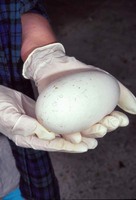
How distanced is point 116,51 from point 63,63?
3.94 feet

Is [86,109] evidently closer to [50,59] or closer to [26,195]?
[50,59]

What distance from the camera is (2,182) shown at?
87 cm

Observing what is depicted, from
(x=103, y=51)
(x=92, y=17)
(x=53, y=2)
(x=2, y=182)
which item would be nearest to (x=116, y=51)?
(x=103, y=51)

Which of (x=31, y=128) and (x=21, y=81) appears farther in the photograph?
(x=21, y=81)

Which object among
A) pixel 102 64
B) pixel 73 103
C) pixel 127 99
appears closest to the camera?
pixel 73 103

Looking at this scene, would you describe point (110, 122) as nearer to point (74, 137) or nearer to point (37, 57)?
point (74, 137)

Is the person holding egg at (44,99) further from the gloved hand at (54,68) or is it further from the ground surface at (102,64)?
the ground surface at (102,64)

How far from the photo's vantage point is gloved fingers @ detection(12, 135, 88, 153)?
28.0 inches

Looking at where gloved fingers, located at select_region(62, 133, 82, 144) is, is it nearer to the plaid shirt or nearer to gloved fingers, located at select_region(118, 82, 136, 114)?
gloved fingers, located at select_region(118, 82, 136, 114)

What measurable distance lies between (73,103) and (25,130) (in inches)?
4.5

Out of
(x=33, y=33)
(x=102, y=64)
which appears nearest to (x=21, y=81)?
(x=33, y=33)

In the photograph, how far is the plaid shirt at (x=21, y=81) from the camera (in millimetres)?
833

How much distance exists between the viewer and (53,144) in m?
0.72

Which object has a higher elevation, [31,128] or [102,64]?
[31,128]
